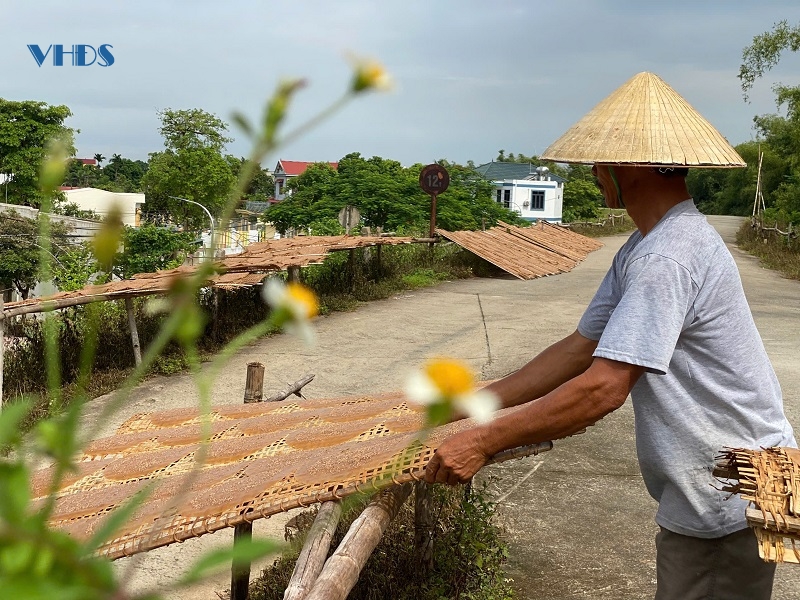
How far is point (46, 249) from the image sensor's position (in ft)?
1.42

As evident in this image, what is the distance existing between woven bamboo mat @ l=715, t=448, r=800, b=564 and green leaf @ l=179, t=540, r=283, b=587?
4.91 feet

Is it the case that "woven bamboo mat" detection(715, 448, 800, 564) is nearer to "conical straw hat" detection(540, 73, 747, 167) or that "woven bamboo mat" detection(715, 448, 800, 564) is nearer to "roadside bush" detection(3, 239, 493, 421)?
"conical straw hat" detection(540, 73, 747, 167)

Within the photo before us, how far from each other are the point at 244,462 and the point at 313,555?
36cm

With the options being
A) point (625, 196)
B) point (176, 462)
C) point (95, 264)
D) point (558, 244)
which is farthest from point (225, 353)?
point (558, 244)

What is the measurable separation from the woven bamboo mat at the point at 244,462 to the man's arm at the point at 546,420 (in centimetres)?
7

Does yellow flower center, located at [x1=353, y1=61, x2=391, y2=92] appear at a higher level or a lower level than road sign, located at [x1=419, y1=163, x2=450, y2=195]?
higher

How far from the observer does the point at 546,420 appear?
2.02 metres

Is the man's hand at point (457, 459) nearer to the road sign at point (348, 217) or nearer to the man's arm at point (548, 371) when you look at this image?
the man's arm at point (548, 371)

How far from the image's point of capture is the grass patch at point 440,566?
367 cm

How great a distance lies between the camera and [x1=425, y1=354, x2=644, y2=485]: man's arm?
1978 millimetres

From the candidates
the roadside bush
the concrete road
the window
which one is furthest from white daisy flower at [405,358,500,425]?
the window

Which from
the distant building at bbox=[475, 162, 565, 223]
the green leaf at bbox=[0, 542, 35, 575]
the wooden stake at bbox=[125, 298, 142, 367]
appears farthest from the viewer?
the distant building at bbox=[475, 162, 565, 223]

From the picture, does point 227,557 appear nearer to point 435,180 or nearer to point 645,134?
point 645,134

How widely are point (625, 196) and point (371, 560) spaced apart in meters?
2.14
